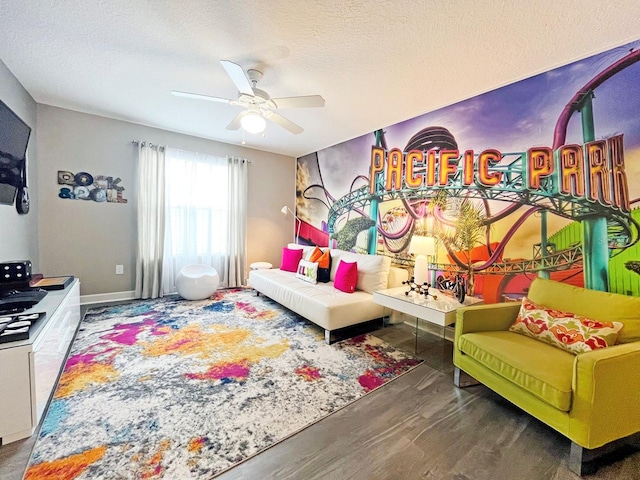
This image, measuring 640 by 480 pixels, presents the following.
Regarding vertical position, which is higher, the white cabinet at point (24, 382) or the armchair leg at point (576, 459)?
the white cabinet at point (24, 382)

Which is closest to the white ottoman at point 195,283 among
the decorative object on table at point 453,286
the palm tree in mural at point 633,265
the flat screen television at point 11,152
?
the flat screen television at point 11,152

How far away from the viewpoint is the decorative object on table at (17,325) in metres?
1.41

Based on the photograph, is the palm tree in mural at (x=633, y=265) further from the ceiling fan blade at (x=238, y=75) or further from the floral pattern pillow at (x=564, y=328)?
the ceiling fan blade at (x=238, y=75)

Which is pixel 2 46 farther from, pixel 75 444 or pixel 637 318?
pixel 637 318

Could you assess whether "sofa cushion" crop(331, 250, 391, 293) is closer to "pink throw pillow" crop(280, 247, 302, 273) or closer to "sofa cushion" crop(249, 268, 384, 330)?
"sofa cushion" crop(249, 268, 384, 330)

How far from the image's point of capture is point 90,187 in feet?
11.8

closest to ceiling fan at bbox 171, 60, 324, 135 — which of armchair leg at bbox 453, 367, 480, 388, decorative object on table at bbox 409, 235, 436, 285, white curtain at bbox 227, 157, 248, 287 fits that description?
decorative object on table at bbox 409, 235, 436, 285

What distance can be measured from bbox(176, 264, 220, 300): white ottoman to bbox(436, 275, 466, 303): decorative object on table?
3154 mm

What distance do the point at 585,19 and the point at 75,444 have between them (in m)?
3.99

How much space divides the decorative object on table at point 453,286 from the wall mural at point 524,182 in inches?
1.6

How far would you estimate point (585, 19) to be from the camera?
5.63ft

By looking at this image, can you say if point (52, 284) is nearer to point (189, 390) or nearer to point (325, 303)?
point (189, 390)

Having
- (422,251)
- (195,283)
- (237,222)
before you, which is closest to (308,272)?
(422,251)

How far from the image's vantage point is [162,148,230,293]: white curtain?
4.11m
